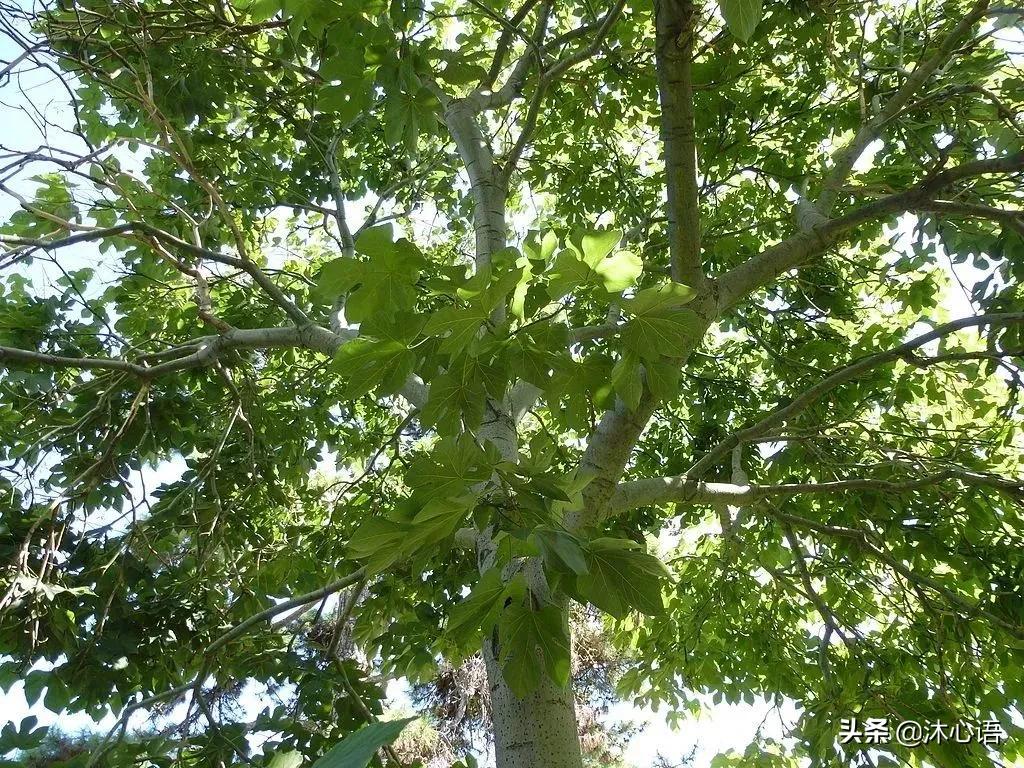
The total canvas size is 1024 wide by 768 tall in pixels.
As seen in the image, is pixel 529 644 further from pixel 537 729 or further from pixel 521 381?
pixel 521 381

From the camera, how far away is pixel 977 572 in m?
3.11

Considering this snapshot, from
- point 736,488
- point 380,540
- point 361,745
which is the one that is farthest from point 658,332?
point 736,488

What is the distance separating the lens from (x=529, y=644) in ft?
5.12

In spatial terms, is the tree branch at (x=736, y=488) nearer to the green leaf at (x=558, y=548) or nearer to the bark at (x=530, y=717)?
the bark at (x=530, y=717)

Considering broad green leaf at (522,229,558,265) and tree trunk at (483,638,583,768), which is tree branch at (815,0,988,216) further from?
tree trunk at (483,638,583,768)

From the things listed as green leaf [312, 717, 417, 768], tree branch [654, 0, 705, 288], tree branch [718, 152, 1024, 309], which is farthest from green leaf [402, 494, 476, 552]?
tree branch [718, 152, 1024, 309]

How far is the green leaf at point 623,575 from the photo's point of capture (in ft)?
4.95

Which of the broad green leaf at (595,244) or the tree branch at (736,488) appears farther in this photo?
the tree branch at (736,488)

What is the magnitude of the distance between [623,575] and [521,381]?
4.59ft

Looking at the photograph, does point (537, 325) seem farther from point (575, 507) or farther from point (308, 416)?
point (308, 416)

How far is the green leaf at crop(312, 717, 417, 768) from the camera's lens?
1.42 ft

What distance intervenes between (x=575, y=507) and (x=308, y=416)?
3.43 metres

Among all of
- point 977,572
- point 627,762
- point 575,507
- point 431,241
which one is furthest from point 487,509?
point 627,762

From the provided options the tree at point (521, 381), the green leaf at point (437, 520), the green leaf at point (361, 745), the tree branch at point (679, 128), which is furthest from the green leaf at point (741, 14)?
the green leaf at point (361, 745)
